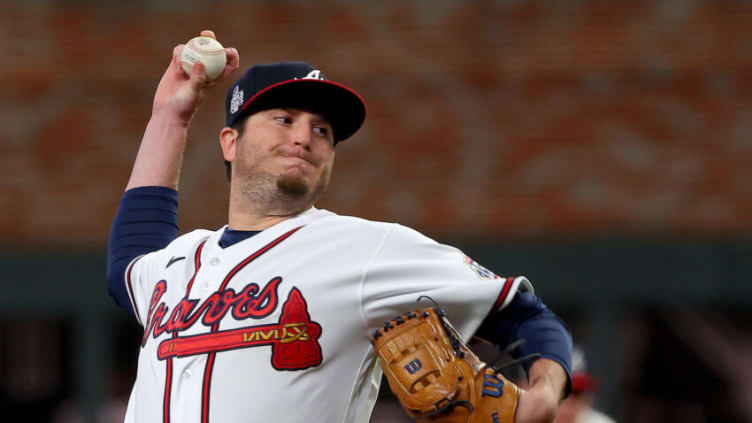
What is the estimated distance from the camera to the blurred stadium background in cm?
818

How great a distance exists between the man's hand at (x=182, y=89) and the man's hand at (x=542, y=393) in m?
1.42

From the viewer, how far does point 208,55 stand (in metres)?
3.27

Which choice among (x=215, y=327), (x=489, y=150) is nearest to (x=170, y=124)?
(x=215, y=327)

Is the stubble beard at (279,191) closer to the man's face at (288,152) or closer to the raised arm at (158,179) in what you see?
the man's face at (288,152)

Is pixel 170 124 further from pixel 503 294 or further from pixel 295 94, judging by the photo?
pixel 503 294

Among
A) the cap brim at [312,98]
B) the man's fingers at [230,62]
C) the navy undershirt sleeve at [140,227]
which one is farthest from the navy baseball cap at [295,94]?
the navy undershirt sleeve at [140,227]

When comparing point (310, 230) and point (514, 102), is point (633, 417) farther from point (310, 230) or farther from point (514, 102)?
point (310, 230)

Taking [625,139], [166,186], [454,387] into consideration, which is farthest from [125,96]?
[454,387]

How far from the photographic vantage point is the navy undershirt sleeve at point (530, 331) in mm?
2480

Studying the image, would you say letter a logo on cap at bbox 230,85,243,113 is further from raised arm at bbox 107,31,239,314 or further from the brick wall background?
the brick wall background

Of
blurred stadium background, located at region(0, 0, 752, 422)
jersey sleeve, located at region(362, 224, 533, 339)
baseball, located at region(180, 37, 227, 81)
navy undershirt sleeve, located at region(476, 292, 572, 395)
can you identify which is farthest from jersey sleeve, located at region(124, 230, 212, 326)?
blurred stadium background, located at region(0, 0, 752, 422)

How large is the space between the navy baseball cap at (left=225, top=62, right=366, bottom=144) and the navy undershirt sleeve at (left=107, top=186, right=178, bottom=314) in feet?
1.44

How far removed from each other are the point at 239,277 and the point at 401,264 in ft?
1.41

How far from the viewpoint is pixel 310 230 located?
283 cm
